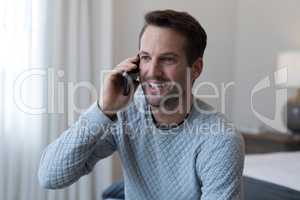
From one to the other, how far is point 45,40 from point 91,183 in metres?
1.06

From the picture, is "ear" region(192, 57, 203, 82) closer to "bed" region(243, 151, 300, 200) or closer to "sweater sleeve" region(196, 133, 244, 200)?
"sweater sleeve" region(196, 133, 244, 200)

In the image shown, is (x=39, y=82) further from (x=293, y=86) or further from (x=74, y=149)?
(x=293, y=86)

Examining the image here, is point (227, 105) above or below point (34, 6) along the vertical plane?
below

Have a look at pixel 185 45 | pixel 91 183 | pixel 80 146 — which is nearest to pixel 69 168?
pixel 80 146

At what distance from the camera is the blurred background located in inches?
108

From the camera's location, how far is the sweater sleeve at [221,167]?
115 cm

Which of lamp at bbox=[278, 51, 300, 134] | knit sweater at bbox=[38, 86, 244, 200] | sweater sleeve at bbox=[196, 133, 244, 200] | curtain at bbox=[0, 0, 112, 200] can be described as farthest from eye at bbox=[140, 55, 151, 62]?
lamp at bbox=[278, 51, 300, 134]

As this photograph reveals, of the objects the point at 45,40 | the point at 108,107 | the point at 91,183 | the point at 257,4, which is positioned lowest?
the point at 91,183

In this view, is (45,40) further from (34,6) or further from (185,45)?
(185,45)

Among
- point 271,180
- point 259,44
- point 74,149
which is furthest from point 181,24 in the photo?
point 259,44

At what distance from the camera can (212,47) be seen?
3992mm

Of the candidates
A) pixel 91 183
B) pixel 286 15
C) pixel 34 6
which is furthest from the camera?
pixel 286 15

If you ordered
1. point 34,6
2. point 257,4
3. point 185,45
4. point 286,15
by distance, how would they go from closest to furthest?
point 185,45
point 34,6
point 286,15
point 257,4

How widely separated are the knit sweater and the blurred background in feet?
5.27
